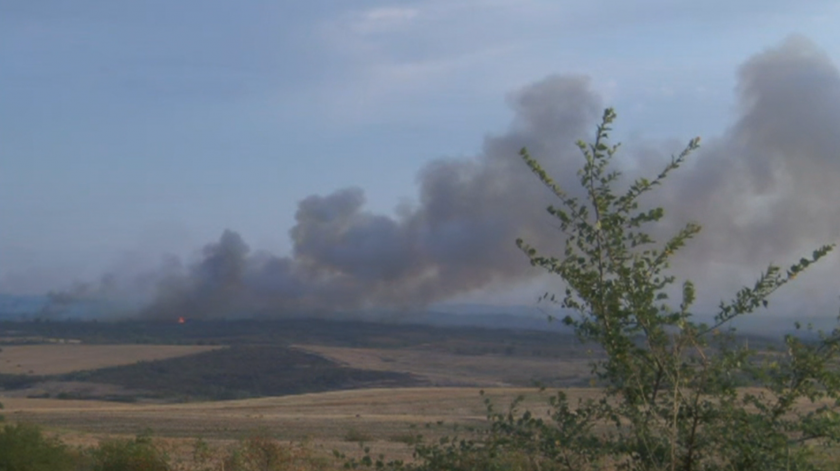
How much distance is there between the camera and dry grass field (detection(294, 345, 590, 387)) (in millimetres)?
62528

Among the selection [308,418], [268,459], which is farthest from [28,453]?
[308,418]

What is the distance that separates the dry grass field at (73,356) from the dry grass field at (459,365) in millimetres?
11000

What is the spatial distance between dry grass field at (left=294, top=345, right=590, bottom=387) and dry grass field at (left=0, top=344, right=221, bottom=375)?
36.1 ft

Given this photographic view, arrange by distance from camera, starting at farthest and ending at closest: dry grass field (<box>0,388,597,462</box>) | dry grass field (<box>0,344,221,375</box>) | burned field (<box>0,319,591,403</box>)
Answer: dry grass field (<box>0,344,221,375</box>), burned field (<box>0,319,591,403</box>), dry grass field (<box>0,388,597,462</box>)

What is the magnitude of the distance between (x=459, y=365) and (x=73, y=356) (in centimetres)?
2766

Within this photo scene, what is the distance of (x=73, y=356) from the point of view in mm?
78500

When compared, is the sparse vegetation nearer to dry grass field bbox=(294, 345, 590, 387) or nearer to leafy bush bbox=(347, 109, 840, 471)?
leafy bush bbox=(347, 109, 840, 471)

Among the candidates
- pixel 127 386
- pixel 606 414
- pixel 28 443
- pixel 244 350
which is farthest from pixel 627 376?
pixel 244 350

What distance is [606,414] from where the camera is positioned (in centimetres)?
707

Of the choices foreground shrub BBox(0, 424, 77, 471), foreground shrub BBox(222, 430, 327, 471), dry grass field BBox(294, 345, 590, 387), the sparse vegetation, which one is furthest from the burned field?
the sparse vegetation

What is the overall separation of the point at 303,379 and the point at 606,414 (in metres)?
58.1

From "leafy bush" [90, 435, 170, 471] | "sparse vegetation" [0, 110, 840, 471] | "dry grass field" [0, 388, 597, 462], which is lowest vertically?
"dry grass field" [0, 388, 597, 462]

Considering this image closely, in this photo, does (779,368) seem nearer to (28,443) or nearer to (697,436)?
(697,436)

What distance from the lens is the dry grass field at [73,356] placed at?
70500 millimetres
